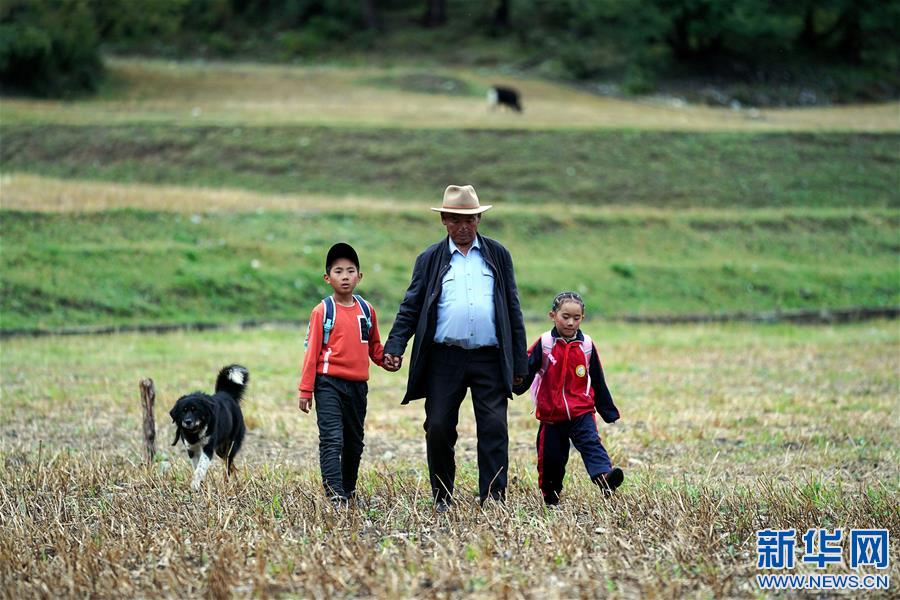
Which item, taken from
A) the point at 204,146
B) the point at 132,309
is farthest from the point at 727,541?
the point at 204,146

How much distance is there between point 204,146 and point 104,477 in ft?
88.9

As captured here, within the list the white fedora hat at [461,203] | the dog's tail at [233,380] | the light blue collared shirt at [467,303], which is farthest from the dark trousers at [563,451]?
the dog's tail at [233,380]

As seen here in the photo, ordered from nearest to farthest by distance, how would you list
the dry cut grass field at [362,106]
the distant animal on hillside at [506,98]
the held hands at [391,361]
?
the held hands at [391,361] < the dry cut grass field at [362,106] < the distant animal on hillside at [506,98]

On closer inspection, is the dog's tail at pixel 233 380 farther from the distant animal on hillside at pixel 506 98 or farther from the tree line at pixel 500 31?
the tree line at pixel 500 31

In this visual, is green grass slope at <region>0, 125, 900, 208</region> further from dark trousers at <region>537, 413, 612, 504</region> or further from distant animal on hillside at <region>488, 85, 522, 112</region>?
dark trousers at <region>537, 413, 612, 504</region>

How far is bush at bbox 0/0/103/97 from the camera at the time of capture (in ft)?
142

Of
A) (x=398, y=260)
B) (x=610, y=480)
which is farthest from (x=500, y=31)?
(x=610, y=480)

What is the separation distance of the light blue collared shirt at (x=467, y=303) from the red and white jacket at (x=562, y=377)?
1.57ft

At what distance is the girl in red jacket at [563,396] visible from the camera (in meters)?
8.01

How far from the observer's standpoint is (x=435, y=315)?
25.9 ft

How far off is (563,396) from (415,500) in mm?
1277

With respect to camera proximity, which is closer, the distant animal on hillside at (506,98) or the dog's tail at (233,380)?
the dog's tail at (233,380)

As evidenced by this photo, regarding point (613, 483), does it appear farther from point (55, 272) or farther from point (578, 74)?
point (578, 74)

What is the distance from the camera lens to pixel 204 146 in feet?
114
